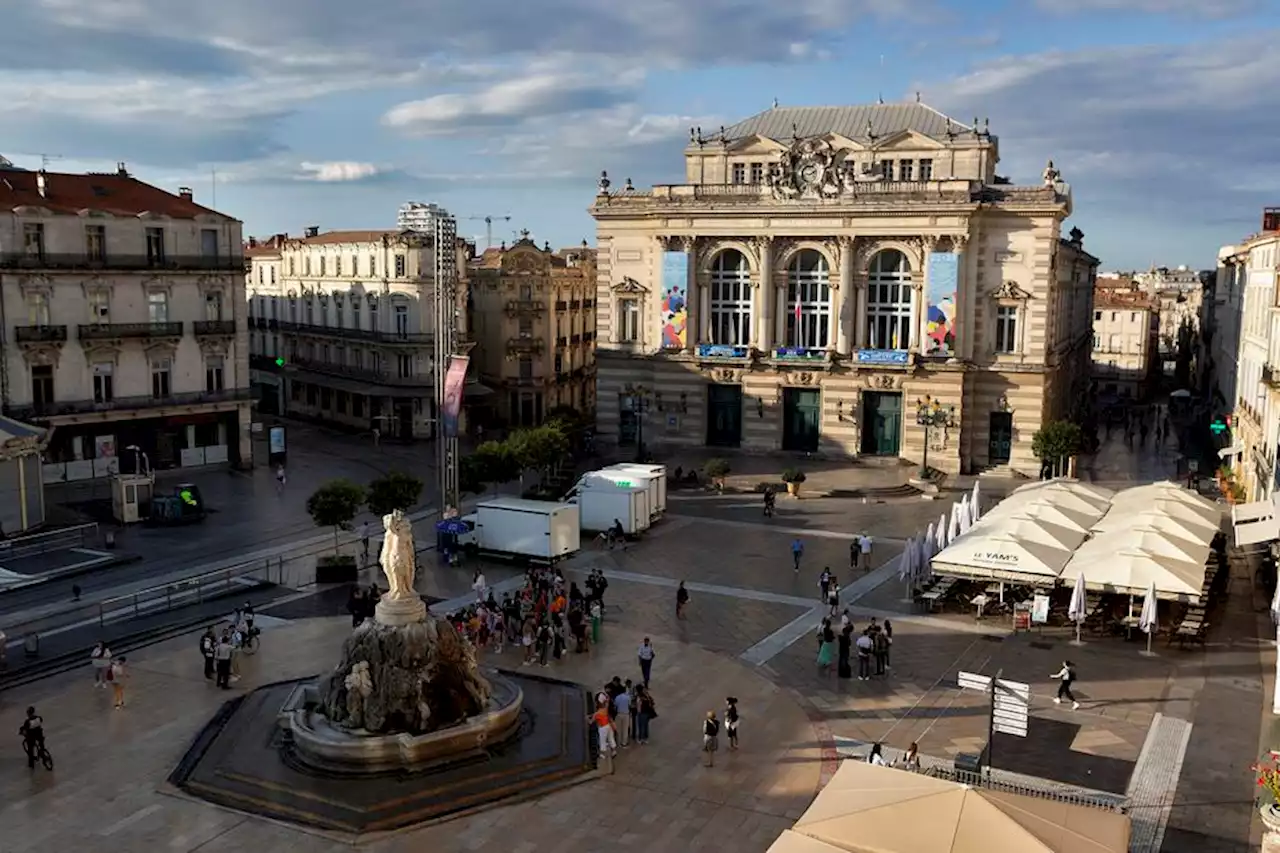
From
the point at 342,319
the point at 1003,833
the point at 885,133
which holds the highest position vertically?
the point at 885,133

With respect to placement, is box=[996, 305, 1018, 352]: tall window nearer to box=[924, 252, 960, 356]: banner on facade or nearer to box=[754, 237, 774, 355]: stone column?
box=[924, 252, 960, 356]: banner on facade

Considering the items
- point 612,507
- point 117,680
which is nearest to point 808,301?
point 612,507

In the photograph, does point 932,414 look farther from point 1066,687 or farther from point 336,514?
point 1066,687

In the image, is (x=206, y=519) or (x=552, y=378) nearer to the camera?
(x=206, y=519)

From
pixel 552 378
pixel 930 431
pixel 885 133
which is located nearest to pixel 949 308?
pixel 930 431

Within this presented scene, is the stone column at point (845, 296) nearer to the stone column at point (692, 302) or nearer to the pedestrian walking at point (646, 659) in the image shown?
the stone column at point (692, 302)

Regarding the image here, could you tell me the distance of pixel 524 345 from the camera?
77.0m

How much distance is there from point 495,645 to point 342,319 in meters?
49.4

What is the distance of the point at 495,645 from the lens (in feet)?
106

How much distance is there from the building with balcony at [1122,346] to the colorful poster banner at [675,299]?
64260 mm

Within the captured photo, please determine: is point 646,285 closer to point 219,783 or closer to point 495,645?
point 495,645

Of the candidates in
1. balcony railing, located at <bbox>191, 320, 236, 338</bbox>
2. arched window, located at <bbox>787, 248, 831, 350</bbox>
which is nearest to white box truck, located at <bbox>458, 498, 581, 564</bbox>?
balcony railing, located at <bbox>191, 320, 236, 338</bbox>

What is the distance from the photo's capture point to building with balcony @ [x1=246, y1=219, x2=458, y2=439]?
237 ft

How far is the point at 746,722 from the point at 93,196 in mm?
45722
